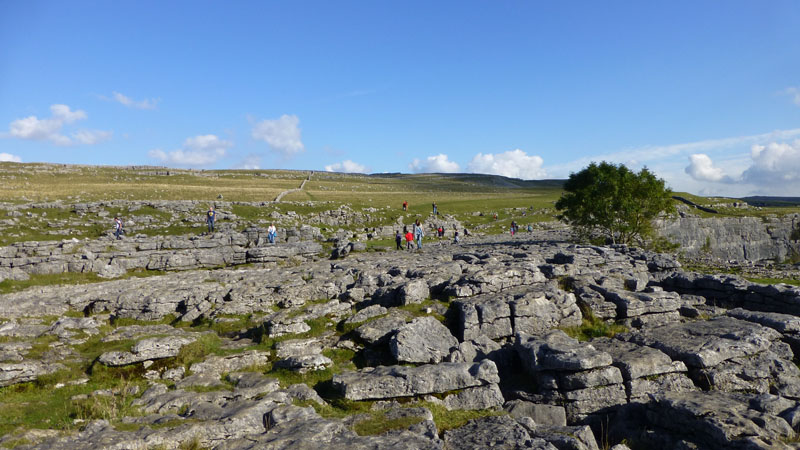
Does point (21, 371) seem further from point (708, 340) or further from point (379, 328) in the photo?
point (708, 340)

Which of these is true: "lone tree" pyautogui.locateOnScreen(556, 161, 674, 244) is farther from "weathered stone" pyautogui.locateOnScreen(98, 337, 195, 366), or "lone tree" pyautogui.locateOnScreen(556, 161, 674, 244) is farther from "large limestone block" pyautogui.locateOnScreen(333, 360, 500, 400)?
"weathered stone" pyautogui.locateOnScreen(98, 337, 195, 366)

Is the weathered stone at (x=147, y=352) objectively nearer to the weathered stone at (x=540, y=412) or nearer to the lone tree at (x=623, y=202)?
the weathered stone at (x=540, y=412)

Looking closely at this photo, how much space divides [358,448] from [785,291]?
25.5 m

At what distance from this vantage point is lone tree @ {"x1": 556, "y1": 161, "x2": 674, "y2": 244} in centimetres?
4694

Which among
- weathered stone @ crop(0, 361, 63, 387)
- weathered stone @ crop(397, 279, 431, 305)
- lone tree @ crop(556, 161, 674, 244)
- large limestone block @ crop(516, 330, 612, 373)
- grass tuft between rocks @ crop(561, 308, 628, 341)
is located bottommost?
weathered stone @ crop(0, 361, 63, 387)

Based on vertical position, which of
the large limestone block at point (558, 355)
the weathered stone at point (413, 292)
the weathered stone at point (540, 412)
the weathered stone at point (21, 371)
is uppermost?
the weathered stone at point (413, 292)

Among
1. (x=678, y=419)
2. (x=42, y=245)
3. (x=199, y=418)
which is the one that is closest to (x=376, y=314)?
(x=199, y=418)

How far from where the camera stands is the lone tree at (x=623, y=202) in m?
46.9

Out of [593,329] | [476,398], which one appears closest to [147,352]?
[476,398]

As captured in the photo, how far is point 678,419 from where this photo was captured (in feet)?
39.0

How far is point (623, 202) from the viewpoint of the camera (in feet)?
150

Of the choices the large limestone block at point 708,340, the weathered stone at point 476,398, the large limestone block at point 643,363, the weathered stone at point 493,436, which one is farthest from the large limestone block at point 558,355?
the weathered stone at point 493,436

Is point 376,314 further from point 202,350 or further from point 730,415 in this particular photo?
point 730,415

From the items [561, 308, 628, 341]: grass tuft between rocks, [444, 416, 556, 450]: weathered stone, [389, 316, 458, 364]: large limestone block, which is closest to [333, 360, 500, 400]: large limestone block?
[389, 316, 458, 364]: large limestone block
